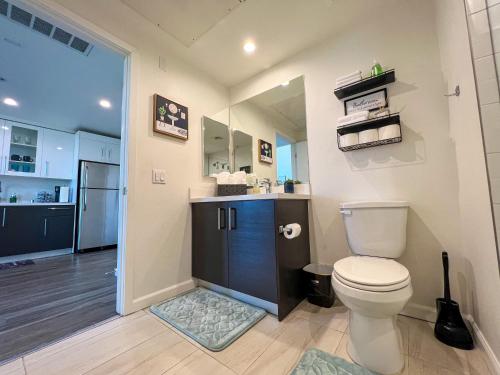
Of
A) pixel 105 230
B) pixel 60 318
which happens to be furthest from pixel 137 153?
pixel 105 230

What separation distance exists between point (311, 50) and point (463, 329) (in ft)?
7.31

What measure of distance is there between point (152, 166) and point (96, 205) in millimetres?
2889

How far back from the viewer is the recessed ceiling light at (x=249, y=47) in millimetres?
1860

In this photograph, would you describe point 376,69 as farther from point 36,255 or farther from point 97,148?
point 36,255

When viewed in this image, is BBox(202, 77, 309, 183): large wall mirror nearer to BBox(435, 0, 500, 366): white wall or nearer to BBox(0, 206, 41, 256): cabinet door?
BBox(435, 0, 500, 366): white wall

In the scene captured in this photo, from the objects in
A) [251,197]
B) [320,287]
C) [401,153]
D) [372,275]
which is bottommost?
[320,287]

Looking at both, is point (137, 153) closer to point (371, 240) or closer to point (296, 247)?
point (296, 247)

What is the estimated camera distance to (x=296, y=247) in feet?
5.19

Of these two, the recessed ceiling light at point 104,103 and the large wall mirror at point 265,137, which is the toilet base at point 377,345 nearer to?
the large wall mirror at point 265,137

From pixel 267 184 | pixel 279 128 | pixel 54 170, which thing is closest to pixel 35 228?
pixel 54 170

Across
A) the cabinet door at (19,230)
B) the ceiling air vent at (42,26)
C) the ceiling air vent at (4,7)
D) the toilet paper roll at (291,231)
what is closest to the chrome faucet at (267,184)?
the toilet paper roll at (291,231)

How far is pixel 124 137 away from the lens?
1566 mm

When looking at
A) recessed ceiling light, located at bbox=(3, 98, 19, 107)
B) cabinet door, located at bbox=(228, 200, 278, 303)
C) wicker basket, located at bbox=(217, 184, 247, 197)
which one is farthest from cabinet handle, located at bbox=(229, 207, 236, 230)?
recessed ceiling light, located at bbox=(3, 98, 19, 107)

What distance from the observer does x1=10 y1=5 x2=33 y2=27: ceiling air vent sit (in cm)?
153
